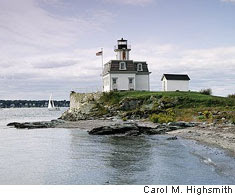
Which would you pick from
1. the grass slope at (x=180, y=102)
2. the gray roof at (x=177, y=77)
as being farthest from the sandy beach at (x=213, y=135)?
the gray roof at (x=177, y=77)

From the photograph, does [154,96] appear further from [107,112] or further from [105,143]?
[105,143]

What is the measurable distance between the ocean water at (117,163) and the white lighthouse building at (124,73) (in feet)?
114

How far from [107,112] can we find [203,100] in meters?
14.9

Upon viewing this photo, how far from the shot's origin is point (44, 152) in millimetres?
26172

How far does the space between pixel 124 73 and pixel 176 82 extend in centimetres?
957

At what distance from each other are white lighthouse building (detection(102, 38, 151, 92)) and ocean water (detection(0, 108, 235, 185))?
114 ft

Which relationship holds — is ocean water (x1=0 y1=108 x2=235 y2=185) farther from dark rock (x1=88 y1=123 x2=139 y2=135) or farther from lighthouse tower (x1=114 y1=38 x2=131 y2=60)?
lighthouse tower (x1=114 y1=38 x2=131 y2=60)

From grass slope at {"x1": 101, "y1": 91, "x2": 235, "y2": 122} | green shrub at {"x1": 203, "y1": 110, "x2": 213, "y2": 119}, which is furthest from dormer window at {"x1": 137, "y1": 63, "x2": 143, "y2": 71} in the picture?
green shrub at {"x1": 203, "y1": 110, "x2": 213, "y2": 119}

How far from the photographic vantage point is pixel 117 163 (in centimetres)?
2091

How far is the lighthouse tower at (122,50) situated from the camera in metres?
66.3

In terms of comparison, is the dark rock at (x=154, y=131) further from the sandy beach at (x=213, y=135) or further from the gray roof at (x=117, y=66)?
the gray roof at (x=117, y=66)

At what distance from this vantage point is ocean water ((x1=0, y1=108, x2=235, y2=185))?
55.6ft
